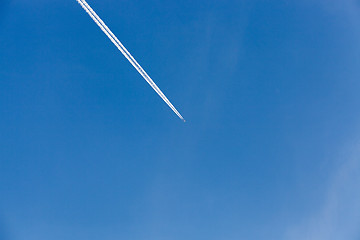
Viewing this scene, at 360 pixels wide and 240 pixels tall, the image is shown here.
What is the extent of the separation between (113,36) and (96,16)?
6.38ft

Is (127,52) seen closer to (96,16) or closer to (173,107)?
(96,16)

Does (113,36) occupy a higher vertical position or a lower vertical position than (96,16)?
lower

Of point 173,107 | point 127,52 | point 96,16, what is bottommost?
point 173,107

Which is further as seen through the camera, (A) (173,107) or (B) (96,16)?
(A) (173,107)

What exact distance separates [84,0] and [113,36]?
3.34 m

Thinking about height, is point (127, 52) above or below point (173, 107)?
above

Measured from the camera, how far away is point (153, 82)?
1912 centimetres

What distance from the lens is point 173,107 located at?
1941 centimetres

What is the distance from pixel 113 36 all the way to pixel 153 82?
4.49 m

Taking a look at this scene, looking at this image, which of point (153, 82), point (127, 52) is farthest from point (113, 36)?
point (153, 82)

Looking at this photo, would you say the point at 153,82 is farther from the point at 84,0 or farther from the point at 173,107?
the point at 84,0

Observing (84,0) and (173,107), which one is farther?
(173,107)

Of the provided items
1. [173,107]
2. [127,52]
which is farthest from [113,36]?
[173,107]

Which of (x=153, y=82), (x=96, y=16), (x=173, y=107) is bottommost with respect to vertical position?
(x=173, y=107)
